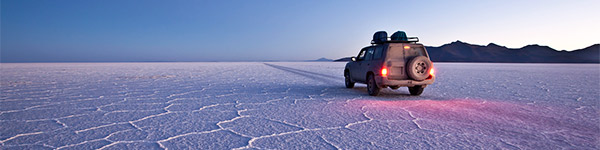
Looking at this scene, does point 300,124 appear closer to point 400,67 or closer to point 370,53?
point 400,67

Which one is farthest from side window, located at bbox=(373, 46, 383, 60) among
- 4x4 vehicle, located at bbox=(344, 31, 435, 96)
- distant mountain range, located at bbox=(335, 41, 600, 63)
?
distant mountain range, located at bbox=(335, 41, 600, 63)

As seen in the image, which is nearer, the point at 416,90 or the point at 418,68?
the point at 418,68

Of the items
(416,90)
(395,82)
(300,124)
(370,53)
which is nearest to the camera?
(300,124)

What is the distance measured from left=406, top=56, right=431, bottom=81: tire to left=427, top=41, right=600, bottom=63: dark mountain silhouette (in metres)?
151

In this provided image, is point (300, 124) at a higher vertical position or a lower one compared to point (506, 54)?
lower

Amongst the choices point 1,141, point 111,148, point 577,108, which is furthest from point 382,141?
point 577,108

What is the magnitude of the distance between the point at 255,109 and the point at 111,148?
99.5 inches

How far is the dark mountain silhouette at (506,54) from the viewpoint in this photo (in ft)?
462

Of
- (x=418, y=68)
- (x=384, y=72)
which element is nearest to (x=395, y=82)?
(x=384, y=72)

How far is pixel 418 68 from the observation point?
22.1ft

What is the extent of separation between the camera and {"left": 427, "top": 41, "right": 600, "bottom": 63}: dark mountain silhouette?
140875 millimetres

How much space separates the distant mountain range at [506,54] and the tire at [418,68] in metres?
151

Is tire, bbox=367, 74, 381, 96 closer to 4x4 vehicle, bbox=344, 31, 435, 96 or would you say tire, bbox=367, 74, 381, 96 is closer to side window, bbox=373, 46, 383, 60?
4x4 vehicle, bbox=344, 31, 435, 96

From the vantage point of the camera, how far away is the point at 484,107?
551 centimetres
